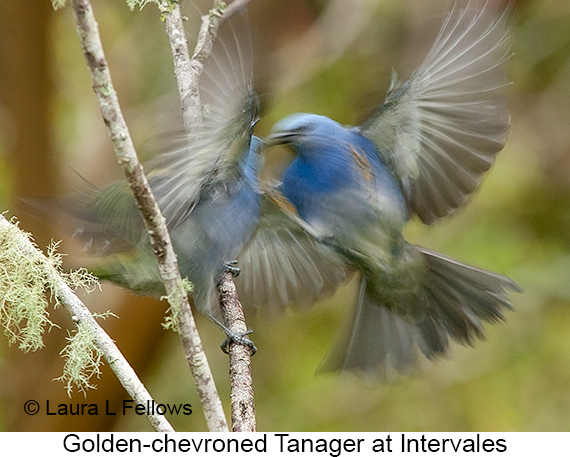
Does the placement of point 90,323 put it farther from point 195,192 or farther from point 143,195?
point 195,192

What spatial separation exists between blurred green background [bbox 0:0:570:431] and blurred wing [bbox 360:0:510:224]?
106 centimetres

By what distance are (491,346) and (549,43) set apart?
2.01 meters

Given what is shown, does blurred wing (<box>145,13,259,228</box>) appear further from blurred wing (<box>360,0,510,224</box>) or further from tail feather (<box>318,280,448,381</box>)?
tail feather (<box>318,280,448,381</box>)

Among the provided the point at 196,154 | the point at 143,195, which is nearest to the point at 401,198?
the point at 196,154

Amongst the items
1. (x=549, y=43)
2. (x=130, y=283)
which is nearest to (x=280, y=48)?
(x=549, y=43)

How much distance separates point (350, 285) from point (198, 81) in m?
2.25

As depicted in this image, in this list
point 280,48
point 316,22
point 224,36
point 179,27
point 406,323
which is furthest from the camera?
point 316,22

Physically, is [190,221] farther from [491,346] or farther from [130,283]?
[491,346]

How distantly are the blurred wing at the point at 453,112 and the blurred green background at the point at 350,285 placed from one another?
1.06 m

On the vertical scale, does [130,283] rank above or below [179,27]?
below

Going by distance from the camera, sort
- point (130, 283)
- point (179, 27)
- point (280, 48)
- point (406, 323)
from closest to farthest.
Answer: point (130, 283)
point (179, 27)
point (406, 323)
point (280, 48)

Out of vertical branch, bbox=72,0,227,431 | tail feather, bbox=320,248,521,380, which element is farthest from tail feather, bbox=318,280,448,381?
vertical branch, bbox=72,0,227,431

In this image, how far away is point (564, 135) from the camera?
4.58 m
